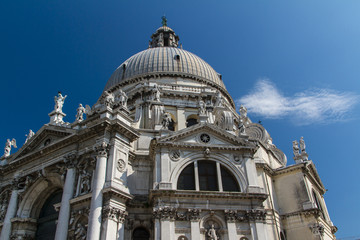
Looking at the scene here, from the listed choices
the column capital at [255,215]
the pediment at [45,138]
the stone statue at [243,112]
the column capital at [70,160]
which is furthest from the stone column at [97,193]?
the stone statue at [243,112]

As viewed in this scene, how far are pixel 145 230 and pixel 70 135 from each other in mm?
9068

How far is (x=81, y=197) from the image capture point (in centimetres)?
2272

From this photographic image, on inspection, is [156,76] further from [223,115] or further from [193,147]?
[193,147]

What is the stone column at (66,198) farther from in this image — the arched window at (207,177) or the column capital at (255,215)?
the column capital at (255,215)

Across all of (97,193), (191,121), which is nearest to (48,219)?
(97,193)

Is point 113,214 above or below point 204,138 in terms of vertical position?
below

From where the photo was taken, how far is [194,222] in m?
22.2

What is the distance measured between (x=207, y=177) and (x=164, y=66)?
1929 centimetres

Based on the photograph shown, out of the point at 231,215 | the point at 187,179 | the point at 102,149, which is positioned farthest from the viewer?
the point at 187,179

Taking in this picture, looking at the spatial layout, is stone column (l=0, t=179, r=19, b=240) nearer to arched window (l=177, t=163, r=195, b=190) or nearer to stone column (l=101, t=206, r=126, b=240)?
stone column (l=101, t=206, r=126, b=240)

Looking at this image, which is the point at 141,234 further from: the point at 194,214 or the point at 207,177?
the point at 207,177

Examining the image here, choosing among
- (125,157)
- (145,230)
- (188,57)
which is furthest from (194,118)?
(145,230)

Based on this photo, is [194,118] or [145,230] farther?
[194,118]

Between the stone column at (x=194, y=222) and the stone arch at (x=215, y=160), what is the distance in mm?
2185
